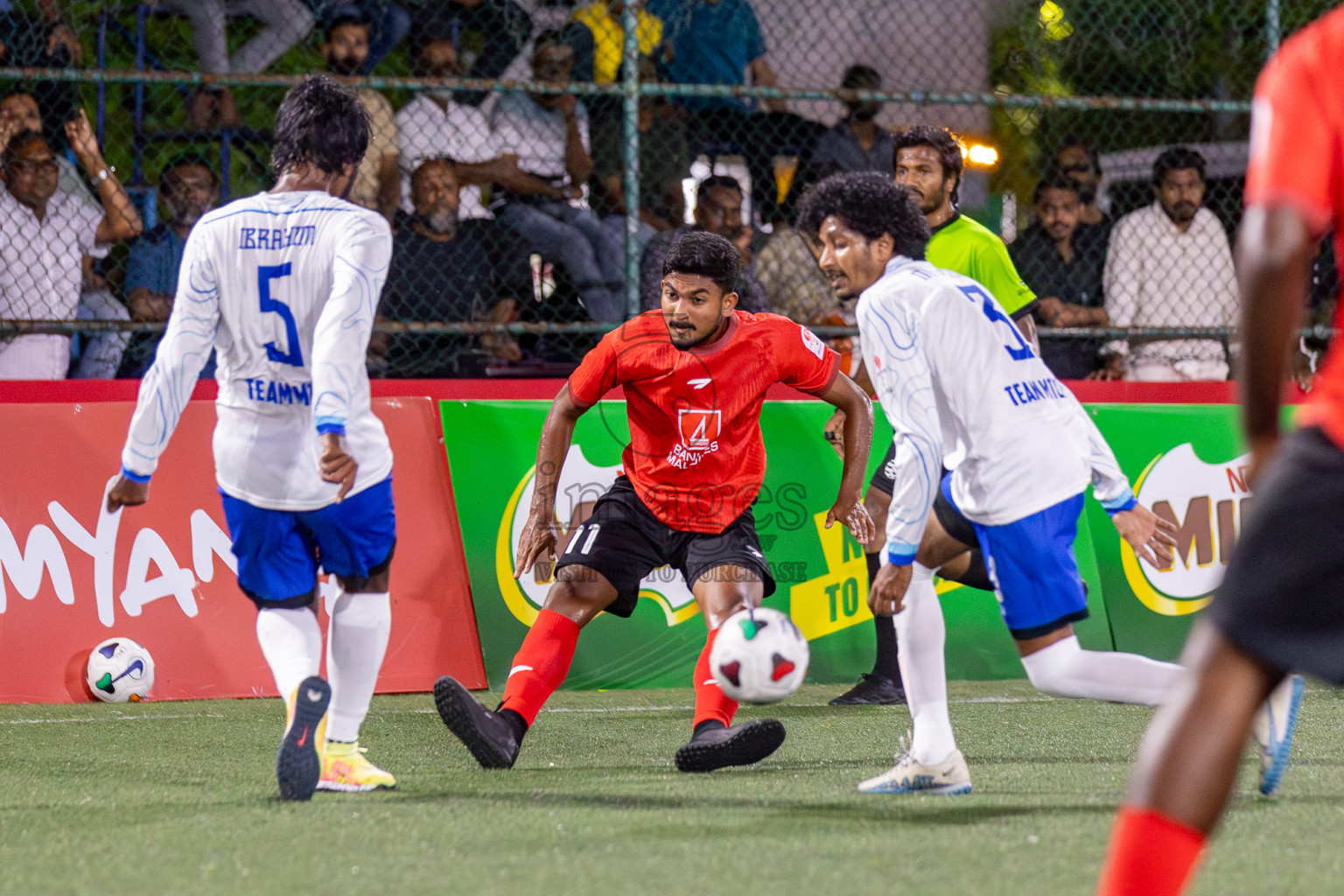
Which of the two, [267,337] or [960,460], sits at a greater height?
[267,337]

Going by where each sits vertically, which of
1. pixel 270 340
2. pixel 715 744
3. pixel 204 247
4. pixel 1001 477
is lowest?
pixel 715 744

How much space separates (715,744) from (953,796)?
2.43 feet

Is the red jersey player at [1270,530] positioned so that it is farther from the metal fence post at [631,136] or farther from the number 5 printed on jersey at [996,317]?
the metal fence post at [631,136]

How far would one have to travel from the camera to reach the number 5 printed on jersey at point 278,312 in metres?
3.89

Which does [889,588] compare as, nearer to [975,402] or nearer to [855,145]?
[975,402]

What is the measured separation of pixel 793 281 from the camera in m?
7.94

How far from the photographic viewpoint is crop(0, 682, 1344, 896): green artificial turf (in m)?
2.92

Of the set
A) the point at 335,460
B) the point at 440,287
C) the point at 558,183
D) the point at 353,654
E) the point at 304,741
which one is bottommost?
the point at 304,741

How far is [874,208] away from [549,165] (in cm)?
431

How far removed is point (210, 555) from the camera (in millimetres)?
6227

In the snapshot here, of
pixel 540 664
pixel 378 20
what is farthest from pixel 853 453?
pixel 378 20

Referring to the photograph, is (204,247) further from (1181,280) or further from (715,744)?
(1181,280)

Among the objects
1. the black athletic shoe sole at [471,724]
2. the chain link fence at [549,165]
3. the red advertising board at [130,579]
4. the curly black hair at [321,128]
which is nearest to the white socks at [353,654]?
the black athletic shoe sole at [471,724]

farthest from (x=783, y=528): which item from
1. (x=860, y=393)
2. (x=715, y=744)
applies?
(x=715, y=744)
